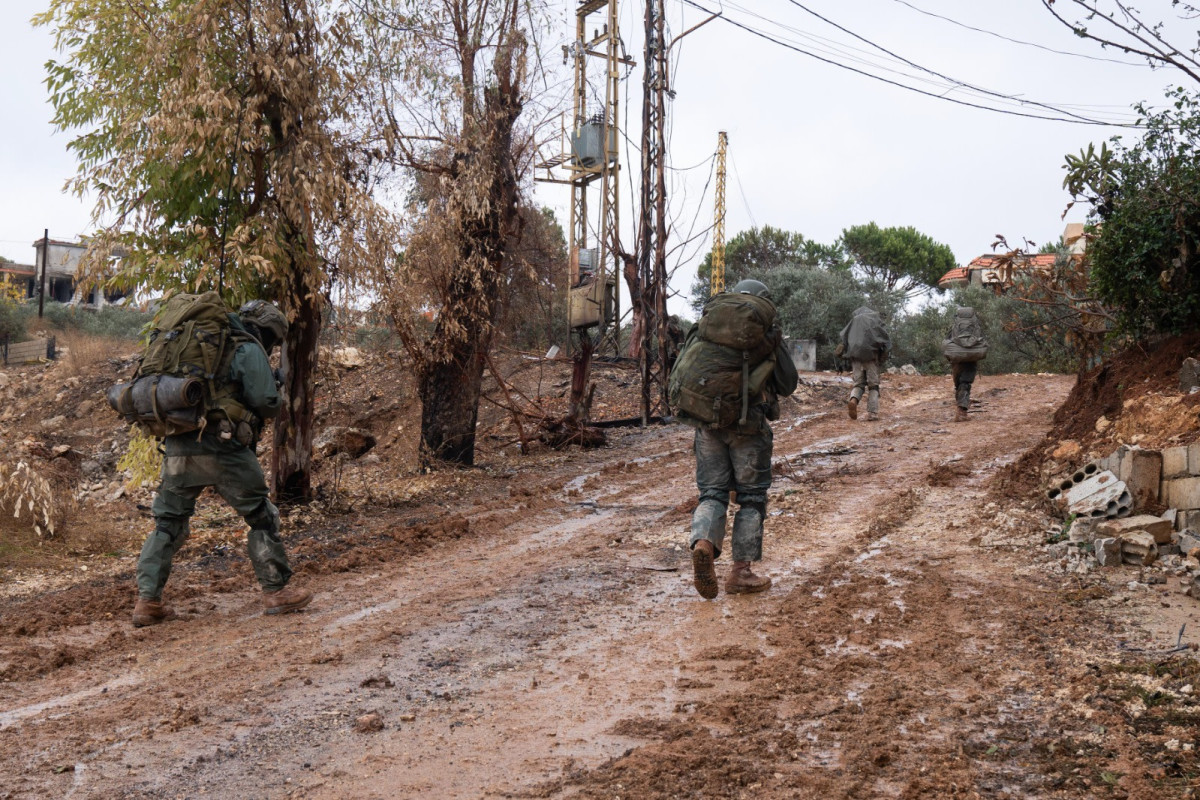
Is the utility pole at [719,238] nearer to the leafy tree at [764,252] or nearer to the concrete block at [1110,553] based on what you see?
the leafy tree at [764,252]

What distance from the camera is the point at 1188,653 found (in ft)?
14.8

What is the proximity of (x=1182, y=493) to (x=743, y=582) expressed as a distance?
118 inches

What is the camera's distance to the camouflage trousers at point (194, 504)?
5684mm

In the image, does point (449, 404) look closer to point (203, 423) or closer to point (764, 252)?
point (203, 423)

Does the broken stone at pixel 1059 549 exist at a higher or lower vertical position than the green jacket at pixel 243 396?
lower

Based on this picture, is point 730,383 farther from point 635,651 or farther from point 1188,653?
point 1188,653

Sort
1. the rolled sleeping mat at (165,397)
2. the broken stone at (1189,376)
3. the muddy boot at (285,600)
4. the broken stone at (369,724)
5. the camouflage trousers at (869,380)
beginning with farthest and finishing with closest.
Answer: the camouflage trousers at (869,380) < the broken stone at (1189,376) < the muddy boot at (285,600) < the rolled sleeping mat at (165,397) < the broken stone at (369,724)

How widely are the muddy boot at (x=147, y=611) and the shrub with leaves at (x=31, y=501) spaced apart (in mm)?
2955

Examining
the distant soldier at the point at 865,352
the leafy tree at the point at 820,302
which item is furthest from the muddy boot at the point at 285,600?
the leafy tree at the point at 820,302

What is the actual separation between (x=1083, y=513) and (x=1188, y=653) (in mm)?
2552

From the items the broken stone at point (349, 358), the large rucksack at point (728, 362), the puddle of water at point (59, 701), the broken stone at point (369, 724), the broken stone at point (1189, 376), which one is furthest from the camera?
the broken stone at point (349, 358)

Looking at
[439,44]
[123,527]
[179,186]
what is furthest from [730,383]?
[439,44]

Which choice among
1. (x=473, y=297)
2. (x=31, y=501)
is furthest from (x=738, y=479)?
(x=473, y=297)

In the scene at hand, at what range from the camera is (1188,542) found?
614 cm
